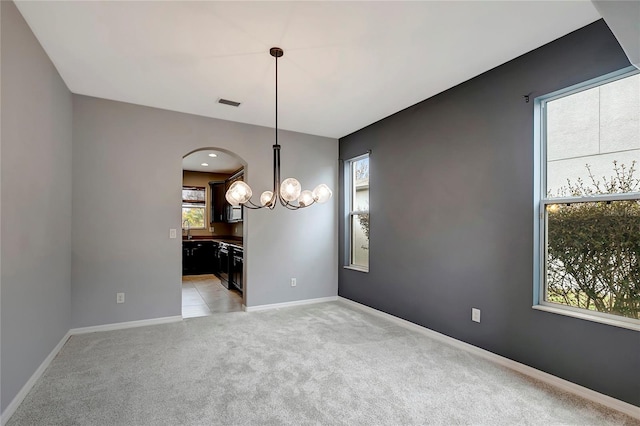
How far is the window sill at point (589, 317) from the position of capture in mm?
2127

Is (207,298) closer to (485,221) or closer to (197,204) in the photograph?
(197,204)

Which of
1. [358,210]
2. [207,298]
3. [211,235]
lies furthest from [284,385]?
[211,235]

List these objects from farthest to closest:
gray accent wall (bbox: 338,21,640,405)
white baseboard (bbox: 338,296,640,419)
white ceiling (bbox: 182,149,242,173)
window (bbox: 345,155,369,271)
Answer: white ceiling (bbox: 182,149,242,173), window (bbox: 345,155,369,271), gray accent wall (bbox: 338,21,640,405), white baseboard (bbox: 338,296,640,419)

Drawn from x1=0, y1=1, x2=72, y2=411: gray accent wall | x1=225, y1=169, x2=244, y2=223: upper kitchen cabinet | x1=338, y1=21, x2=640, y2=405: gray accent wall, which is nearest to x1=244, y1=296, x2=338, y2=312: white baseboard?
x1=338, y1=21, x2=640, y2=405: gray accent wall

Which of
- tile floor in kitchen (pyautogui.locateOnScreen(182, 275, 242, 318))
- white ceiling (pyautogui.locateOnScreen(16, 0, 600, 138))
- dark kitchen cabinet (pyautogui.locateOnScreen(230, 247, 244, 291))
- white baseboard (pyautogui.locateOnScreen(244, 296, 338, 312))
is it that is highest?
white ceiling (pyautogui.locateOnScreen(16, 0, 600, 138))

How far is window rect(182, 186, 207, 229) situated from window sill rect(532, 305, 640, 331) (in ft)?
25.4

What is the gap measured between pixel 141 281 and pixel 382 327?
9.61 feet

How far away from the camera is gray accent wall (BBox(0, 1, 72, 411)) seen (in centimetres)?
201

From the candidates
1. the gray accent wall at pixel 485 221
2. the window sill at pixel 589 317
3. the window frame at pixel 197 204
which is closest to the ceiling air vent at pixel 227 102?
the gray accent wall at pixel 485 221

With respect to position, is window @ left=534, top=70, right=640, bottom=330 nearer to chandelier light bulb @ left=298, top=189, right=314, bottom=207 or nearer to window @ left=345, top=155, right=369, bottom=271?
chandelier light bulb @ left=298, top=189, right=314, bottom=207

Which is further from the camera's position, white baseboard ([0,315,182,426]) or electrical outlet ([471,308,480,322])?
electrical outlet ([471,308,480,322])

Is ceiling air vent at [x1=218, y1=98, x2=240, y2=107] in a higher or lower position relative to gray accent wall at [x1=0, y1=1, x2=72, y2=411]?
higher

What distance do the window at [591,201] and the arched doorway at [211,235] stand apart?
3.90 meters

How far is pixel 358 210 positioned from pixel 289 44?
2851 millimetres
